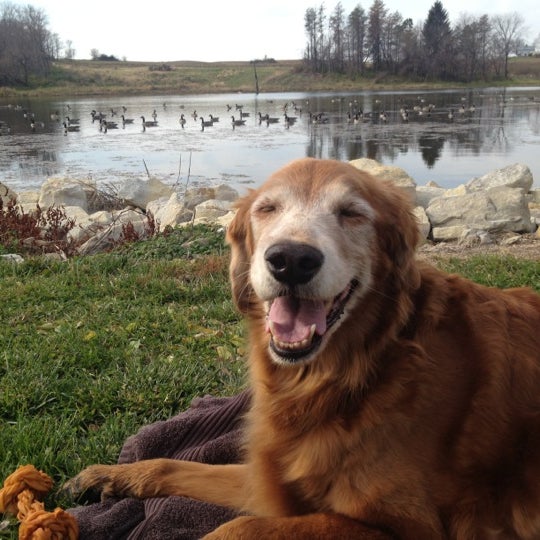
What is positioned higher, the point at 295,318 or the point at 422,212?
the point at 295,318

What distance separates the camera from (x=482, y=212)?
10438 millimetres

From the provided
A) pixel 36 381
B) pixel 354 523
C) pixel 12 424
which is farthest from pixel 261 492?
pixel 36 381

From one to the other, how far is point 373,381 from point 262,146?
25013mm

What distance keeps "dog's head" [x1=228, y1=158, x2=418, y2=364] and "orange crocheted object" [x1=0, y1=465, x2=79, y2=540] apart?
134 centimetres

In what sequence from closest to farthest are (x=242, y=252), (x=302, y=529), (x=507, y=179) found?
(x=302, y=529) < (x=242, y=252) < (x=507, y=179)

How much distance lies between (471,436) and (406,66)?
321ft

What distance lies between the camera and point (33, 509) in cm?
303

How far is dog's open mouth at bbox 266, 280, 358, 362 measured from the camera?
2.60 m

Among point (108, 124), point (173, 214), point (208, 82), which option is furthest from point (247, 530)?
point (208, 82)

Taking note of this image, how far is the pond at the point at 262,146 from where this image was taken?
A: 65.6ft

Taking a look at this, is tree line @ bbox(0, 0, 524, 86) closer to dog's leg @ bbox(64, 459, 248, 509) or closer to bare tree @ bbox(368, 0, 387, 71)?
bare tree @ bbox(368, 0, 387, 71)

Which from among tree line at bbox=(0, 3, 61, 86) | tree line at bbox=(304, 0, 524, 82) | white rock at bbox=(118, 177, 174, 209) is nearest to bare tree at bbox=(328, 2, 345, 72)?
tree line at bbox=(304, 0, 524, 82)

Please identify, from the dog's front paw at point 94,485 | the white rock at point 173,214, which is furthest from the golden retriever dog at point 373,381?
the white rock at point 173,214

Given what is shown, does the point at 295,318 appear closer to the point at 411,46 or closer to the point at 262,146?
the point at 262,146
